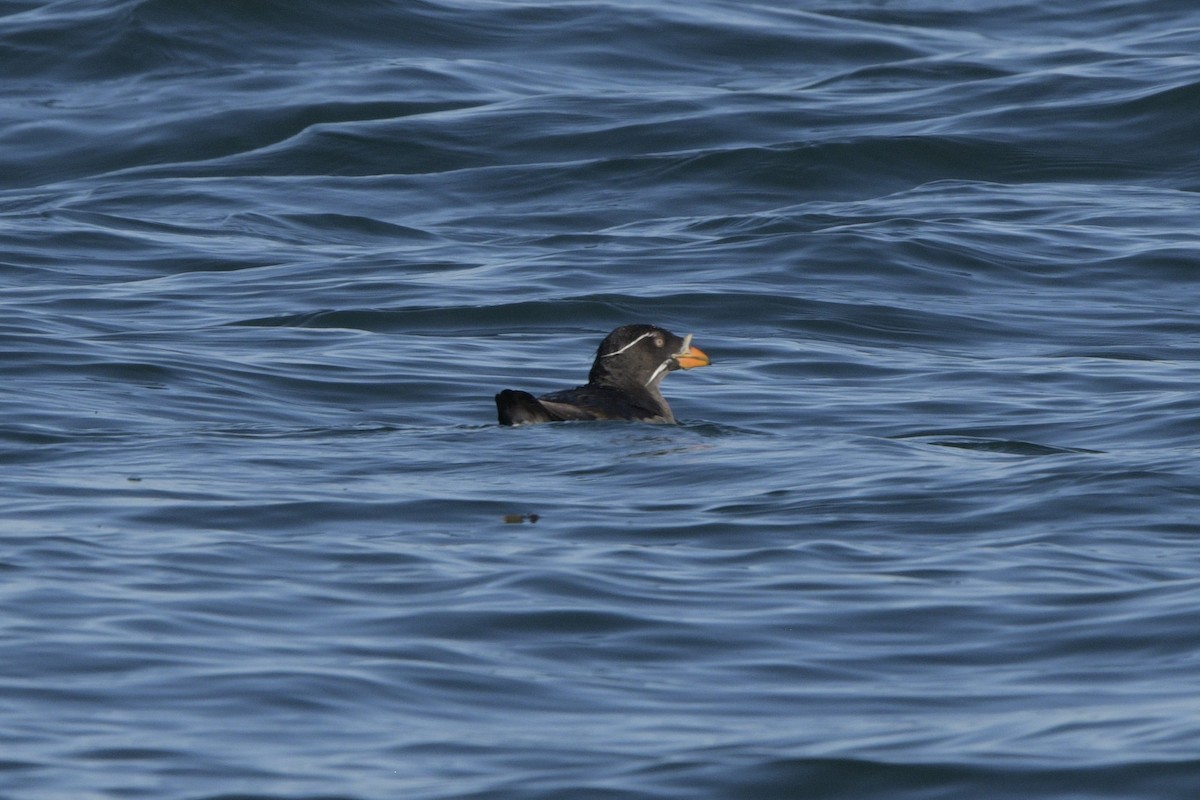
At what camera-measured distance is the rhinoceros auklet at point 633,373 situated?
1134 cm

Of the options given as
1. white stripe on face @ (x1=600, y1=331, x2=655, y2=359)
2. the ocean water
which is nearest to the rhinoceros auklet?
white stripe on face @ (x1=600, y1=331, x2=655, y2=359)

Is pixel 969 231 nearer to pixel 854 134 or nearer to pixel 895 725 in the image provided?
pixel 854 134

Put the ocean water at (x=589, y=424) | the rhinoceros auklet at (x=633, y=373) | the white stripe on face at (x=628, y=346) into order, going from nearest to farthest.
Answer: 1. the ocean water at (x=589, y=424)
2. the rhinoceros auklet at (x=633, y=373)
3. the white stripe on face at (x=628, y=346)

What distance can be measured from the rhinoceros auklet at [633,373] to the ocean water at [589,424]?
8.6 inches

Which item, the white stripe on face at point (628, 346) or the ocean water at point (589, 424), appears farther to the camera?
the white stripe on face at point (628, 346)

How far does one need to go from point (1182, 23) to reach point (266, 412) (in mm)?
19519

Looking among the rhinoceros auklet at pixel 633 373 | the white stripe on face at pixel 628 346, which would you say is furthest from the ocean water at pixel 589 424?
the white stripe on face at pixel 628 346

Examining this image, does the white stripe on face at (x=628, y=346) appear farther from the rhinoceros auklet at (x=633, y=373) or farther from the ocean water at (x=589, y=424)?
the ocean water at (x=589, y=424)

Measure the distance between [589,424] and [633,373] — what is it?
41.6 inches

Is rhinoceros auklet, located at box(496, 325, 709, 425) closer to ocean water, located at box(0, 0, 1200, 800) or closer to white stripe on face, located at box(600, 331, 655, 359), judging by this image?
white stripe on face, located at box(600, 331, 655, 359)

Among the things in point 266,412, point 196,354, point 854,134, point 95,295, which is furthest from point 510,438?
point 854,134

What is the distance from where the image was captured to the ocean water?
19.8ft

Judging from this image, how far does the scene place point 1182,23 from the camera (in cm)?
2836

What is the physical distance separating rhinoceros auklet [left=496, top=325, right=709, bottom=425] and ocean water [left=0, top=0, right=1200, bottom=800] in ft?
0.72
